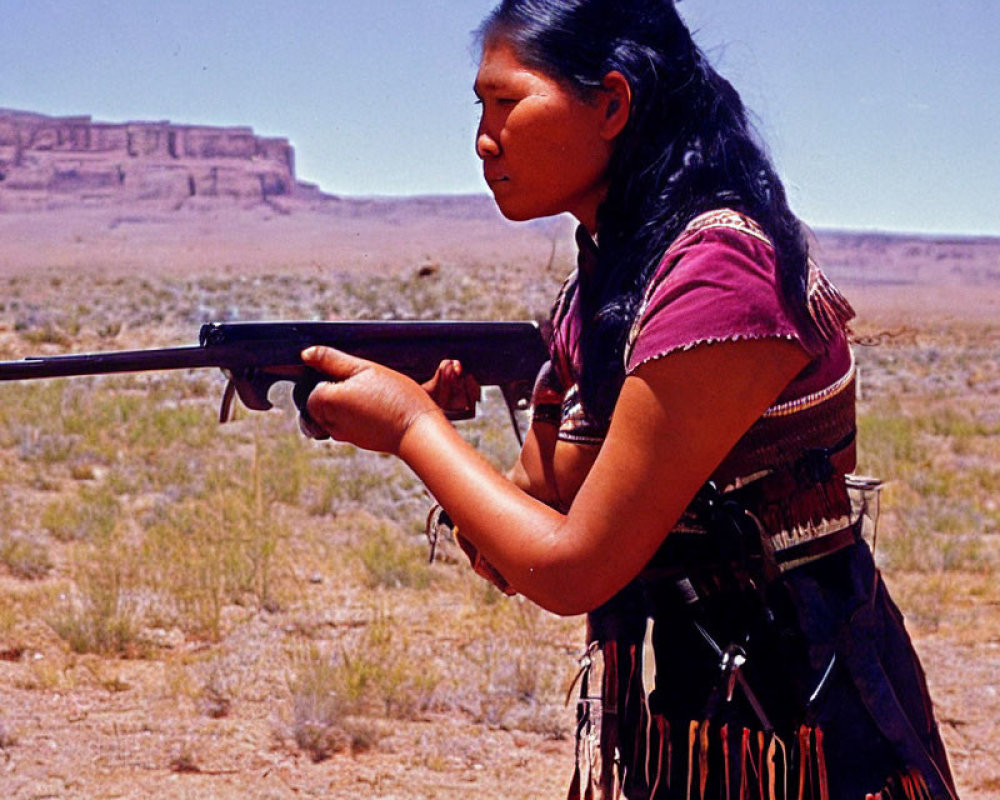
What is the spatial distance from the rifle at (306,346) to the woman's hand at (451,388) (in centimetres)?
4

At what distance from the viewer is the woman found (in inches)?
58.9

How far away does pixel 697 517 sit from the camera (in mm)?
1581

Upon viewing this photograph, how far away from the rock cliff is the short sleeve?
12060 cm

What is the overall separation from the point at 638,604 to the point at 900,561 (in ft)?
24.0

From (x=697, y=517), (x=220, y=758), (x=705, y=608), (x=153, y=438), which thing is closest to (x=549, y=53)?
(x=697, y=517)

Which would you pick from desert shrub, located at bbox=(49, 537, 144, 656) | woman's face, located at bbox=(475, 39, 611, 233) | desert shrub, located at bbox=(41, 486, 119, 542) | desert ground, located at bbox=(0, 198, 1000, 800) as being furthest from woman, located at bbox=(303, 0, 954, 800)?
desert shrub, located at bbox=(41, 486, 119, 542)

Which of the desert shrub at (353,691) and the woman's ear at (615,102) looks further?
the desert shrub at (353,691)

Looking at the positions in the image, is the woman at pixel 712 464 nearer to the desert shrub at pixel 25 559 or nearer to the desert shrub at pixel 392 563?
the desert shrub at pixel 392 563

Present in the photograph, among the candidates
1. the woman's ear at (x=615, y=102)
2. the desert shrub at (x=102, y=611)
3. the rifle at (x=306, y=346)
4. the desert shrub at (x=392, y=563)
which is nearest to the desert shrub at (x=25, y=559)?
the desert shrub at (x=102, y=611)

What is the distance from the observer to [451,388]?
2.58 m

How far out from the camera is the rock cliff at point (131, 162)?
387ft

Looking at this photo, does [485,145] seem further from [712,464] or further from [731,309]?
[712,464]

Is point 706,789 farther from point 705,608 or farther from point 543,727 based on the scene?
point 543,727

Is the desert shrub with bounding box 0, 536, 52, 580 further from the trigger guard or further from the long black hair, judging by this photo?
the long black hair
